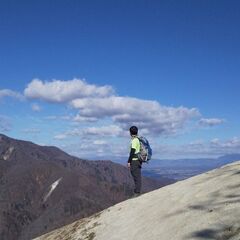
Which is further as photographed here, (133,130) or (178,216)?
(133,130)

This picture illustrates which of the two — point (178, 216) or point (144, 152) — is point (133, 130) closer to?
point (144, 152)

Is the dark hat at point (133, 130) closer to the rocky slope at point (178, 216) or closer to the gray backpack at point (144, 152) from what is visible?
the gray backpack at point (144, 152)

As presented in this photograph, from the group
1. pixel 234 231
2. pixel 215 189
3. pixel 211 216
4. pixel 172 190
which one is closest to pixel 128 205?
pixel 172 190

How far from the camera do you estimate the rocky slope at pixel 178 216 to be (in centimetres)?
1616

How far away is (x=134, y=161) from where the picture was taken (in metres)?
27.4

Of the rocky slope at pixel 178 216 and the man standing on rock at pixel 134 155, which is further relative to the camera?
the man standing on rock at pixel 134 155

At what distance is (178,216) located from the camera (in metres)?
18.6

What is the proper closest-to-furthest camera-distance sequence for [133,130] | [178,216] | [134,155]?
[178,216] < [133,130] < [134,155]

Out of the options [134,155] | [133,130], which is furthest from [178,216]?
[133,130]

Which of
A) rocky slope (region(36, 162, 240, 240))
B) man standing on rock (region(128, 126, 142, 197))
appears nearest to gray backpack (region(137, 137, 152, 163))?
man standing on rock (region(128, 126, 142, 197))

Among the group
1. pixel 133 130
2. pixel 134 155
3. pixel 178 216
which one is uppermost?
pixel 133 130

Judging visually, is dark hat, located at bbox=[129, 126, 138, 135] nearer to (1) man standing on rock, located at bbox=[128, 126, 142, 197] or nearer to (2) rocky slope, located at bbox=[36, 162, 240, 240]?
(1) man standing on rock, located at bbox=[128, 126, 142, 197]

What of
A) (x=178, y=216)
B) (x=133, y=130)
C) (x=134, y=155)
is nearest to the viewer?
(x=178, y=216)

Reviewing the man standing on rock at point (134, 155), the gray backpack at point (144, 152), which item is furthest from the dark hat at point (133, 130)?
the gray backpack at point (144, 152)
